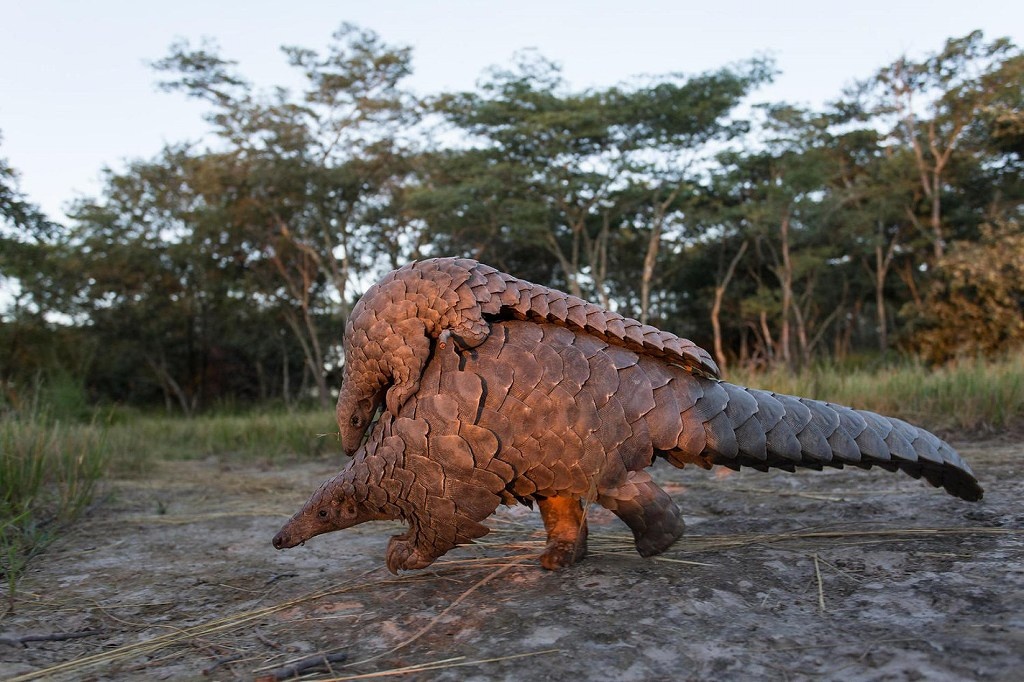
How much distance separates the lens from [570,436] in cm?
200

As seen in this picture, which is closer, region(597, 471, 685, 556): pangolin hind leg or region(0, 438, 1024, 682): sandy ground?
region(0, 438, 1024, 682): sandy ground

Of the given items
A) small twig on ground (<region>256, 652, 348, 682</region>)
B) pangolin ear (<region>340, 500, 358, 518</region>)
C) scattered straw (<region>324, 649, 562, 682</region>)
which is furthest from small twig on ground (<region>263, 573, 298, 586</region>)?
scattered straw (<region>324, 649, 562, 682</region>)

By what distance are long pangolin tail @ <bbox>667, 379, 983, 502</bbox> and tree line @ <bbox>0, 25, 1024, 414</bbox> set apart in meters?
13.4

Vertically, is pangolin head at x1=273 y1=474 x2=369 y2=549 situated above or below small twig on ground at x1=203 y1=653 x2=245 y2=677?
above

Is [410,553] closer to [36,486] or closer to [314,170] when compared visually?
[36,486]

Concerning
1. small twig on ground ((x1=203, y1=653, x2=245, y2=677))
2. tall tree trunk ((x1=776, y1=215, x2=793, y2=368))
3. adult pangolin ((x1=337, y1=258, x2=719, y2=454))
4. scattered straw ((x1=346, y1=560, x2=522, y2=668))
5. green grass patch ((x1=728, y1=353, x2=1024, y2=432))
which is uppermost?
tall tree trunk ((x1=776, y1=215, x2=793, y2=368))

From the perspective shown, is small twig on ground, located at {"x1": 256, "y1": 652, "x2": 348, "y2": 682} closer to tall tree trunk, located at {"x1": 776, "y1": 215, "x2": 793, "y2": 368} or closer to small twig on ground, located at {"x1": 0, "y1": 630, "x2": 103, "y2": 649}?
small twig on ground, located at {"x1": 0, "y1": 630, "x2": 103, "y2": 649}

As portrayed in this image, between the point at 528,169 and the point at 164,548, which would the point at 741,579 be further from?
the point at 528,169

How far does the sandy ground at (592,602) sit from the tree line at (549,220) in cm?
1273

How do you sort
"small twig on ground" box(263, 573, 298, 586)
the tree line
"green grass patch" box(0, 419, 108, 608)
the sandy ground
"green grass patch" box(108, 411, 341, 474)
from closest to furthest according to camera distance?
the sandy ground → "small twig on ground" box(263, 573, 298, 586) → "green grass patch" box(0, 419, 108, 608) → "green grass patch" box(108, 411, 341, 474) → the tree line

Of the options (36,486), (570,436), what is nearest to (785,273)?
(36,486)

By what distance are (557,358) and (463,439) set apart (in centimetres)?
34

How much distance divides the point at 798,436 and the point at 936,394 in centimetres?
414

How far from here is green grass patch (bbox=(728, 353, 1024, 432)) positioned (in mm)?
4871
